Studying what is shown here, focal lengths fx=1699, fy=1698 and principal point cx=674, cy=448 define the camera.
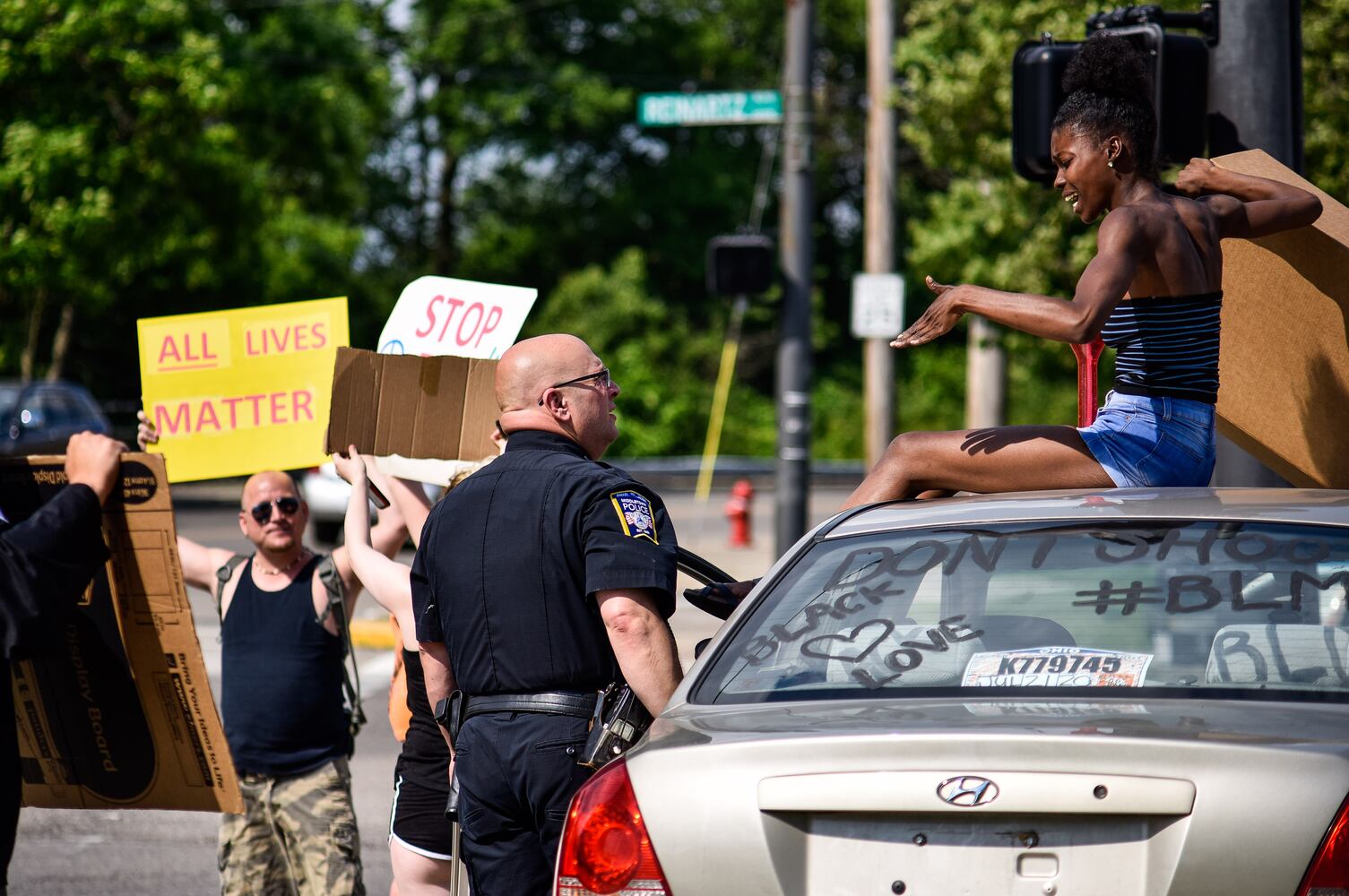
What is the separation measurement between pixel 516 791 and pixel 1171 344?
6.29 ft

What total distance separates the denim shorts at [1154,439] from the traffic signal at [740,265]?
8.93 metres

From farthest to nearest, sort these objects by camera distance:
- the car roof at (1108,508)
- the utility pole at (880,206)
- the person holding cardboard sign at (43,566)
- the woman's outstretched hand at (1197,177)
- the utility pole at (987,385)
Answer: the utility pole at (987,385)
the utility pole at (880,206)
the woman's outstretched hand at (1197,177)
the person holding cardboard sign at (43,566)
the car roof at (1108,508)

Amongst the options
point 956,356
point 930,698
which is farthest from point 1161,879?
point 956,356

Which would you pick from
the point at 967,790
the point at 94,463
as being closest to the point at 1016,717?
the point at 967,790

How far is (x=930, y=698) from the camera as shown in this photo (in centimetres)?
307

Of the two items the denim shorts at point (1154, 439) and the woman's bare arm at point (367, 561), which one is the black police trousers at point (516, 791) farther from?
the denim shorts at point (1154, 439)

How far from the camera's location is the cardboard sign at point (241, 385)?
5301 mm

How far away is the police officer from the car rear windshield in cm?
24

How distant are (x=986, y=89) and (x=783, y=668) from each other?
15.1 meters

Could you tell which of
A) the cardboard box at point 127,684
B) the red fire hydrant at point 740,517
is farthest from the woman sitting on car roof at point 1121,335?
the red fire hydrant at point 740,517

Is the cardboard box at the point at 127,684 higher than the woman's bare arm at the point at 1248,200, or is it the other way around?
the woman's bare arm at the point at 1248,200

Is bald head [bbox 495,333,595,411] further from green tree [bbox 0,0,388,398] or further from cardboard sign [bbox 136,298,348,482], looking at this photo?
green tree [bbox 0,0,388,398]

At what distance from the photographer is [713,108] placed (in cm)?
1373

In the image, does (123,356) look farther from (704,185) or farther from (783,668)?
(783,668)
